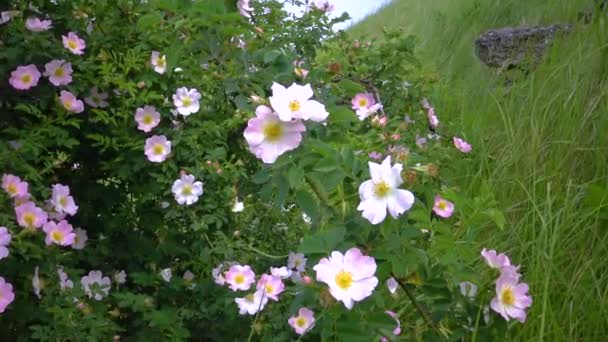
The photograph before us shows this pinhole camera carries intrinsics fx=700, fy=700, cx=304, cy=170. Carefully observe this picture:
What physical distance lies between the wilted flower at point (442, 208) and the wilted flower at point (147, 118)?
2.37 feet

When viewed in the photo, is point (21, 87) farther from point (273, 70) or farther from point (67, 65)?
point (273, 70)

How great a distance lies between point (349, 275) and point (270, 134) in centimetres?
24

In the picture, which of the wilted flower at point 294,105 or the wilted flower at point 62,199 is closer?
the wilted flower at point 294,105

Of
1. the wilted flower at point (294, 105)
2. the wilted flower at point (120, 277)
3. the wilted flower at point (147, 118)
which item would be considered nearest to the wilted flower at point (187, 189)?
the wilted flower at point (147, 118)

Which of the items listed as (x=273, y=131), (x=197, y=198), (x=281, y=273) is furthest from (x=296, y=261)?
(x=273, y=131)

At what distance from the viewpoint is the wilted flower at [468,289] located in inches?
46.4

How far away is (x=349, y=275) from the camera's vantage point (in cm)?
102

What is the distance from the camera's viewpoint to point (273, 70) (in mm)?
1373

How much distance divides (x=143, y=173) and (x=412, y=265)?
0.93 metres

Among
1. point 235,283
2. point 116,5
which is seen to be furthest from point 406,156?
point 116,5

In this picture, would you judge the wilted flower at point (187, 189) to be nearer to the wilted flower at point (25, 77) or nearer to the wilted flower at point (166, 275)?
the wilted flower at point (166, 275)

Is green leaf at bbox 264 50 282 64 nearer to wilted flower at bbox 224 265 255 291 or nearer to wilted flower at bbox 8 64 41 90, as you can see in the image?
wilted flower at bbox 224 265 255 291

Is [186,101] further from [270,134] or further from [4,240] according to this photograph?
[270,134]

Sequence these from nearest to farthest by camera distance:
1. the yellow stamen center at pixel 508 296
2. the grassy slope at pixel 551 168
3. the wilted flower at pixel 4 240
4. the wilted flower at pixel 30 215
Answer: the yellow stamen center at pixel 508 296
the wilted flower at pixel 4 240
the wilted flower at pixel 30 215
the grassy slope at pixel 551 168
